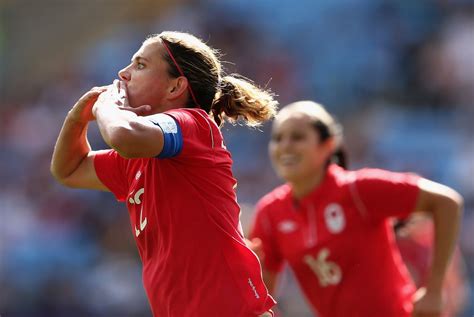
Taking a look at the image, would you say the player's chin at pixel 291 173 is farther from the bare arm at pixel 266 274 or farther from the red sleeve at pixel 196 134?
the red sleeve at pixel 196 134

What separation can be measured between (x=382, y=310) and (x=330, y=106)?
6950mm

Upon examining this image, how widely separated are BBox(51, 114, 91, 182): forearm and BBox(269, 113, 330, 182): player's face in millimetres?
1592

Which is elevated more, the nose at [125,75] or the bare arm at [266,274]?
the nose at [125,75]

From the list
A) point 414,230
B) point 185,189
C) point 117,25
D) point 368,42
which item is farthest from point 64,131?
point 117,25

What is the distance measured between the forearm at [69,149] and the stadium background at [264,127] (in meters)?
5.18

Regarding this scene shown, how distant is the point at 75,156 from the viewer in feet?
13.1

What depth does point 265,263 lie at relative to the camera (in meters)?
5.23

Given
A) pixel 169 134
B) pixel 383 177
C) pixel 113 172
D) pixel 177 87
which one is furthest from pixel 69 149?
pixel 383 177

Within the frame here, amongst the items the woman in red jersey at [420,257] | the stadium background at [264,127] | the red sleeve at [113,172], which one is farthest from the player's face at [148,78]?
the stadium background at [264,127]

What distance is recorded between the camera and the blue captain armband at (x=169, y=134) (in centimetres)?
309

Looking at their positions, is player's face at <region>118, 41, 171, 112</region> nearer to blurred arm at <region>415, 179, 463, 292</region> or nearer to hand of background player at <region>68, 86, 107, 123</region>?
hand of background player at <region>68, 86, 107, 123</region>

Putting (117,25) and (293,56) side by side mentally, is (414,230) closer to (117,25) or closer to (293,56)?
(293,56)

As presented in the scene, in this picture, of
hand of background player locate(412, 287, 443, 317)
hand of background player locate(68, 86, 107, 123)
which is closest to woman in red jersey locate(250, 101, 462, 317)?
hand of background player locate(412, 287, 443, 317)

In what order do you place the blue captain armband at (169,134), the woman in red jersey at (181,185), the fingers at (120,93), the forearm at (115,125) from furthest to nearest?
the fingers at (120,93)
the woman in red jersey at (181,185)
the blue captain armband at (169,134)
the forearm at (115,125)
